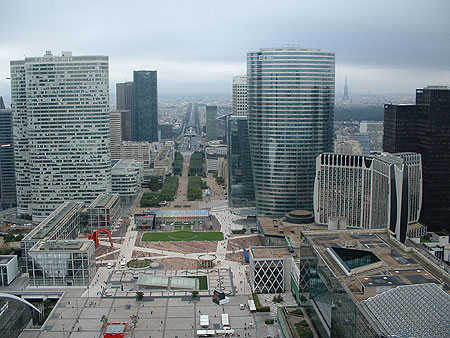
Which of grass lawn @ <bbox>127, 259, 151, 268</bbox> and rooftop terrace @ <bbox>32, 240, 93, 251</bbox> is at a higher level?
rooftop terrace @ <bbox>32, 240, 93, 251</bbox>

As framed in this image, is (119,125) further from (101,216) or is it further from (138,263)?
(138,263)

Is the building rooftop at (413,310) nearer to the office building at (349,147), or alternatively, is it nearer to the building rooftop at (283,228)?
the building rooftop at (283,228)

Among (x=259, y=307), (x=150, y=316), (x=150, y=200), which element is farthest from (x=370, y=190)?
(x=150, y=200)

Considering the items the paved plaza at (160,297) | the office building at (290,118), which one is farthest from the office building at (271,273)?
the office building at (290,118)

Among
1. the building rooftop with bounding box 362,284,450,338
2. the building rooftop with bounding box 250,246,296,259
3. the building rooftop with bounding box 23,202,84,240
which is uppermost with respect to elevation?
the building rooftop with bounding box 362,284,450,338

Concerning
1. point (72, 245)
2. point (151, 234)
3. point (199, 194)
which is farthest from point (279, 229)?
point (199, 194)

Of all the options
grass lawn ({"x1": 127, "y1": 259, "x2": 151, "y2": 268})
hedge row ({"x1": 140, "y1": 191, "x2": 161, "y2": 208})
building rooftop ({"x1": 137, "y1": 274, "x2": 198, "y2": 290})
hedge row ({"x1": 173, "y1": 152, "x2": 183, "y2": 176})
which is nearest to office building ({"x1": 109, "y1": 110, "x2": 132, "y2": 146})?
hedge row ({"x1": 173, "y1": 152, "x2": 183, "y2": 176})

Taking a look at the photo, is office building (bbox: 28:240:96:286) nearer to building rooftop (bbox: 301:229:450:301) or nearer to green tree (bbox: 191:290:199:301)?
green tree (bbox: 191:290:199:301)
